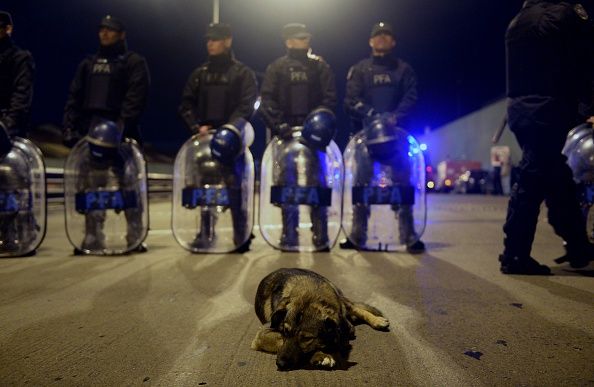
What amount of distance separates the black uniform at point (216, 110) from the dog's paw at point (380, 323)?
359 cm

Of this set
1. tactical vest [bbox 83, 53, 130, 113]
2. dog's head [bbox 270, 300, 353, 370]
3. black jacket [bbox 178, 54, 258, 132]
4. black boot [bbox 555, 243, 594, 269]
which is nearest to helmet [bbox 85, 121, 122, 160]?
tactical vest [bbox 83, 53, 130, 113]

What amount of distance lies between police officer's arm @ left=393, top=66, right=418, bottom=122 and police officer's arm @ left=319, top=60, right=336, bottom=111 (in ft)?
2.74

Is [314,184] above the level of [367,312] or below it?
above

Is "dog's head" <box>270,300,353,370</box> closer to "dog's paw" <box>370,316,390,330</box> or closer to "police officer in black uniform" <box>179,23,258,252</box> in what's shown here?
"dog's paw" <box>370,316,390,330</box>

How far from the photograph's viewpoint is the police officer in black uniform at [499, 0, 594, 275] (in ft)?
15.5

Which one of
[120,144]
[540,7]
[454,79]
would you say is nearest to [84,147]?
[120,144]

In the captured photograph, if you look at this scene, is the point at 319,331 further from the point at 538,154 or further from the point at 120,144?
the point at 120,144

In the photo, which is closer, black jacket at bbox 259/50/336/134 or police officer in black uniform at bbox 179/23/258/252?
police officer in black uniform at bbox 179/23/258/252

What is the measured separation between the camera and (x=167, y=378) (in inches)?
96.3

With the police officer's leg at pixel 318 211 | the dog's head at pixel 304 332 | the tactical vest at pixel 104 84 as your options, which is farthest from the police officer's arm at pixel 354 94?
the dog's head at pixel 304 332

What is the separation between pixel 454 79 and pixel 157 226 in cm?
3744

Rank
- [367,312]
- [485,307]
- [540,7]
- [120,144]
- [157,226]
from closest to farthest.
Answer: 1. [367,312]
2. [485,307]
3. [540,7]
4. [120,144]
5. [157,226]

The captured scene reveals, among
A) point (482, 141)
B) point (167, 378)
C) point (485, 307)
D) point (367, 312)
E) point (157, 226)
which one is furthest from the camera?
point (482, 141)

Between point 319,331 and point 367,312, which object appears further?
point 367,312
